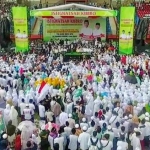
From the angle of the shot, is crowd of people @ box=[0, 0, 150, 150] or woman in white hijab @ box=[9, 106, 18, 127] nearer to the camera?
crowd of people @ box=[0, 0, 150, 150]

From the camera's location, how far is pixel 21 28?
19578mm

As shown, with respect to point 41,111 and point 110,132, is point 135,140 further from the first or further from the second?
point 41,111

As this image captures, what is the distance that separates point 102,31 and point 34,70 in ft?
25.2

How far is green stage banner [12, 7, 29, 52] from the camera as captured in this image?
19344mm

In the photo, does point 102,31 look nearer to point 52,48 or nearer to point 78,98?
point 52,48

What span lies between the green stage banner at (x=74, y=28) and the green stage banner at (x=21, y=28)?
289 centimetres

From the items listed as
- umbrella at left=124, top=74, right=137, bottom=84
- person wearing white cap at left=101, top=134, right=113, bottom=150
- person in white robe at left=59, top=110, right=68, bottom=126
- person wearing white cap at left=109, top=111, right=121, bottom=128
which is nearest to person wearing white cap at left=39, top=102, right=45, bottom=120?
person in white robe at left=59, top=110, right=68, bottom=126

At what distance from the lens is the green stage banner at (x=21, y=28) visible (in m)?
19.3

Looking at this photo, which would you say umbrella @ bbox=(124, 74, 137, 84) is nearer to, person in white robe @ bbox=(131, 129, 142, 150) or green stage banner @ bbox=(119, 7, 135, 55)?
person in white robe @ bbox=(131, 129, 142, 150)

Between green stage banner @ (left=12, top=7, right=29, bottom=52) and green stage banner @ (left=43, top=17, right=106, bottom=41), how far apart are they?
114 inches

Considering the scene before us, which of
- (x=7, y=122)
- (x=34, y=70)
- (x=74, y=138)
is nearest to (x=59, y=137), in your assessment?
(x=74, y=138)

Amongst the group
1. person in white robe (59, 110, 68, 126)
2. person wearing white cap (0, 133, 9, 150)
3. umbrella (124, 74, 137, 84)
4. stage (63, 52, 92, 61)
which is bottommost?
person wearing white cap (0, 133, 9, 150)

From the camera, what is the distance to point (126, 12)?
18.8 meters

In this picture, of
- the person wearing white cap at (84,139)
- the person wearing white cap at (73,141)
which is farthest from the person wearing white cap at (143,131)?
the person wearing white cap at (73,141)
